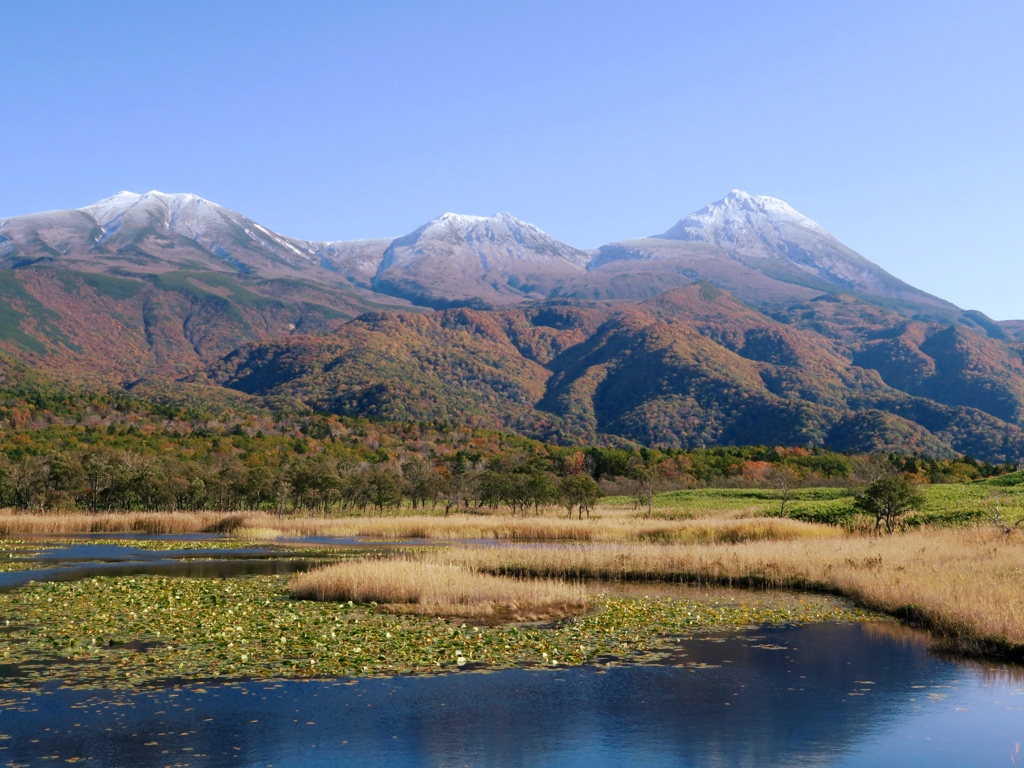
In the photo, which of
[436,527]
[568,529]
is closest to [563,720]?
[568,529]

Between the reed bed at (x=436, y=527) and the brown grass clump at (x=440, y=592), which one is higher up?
the brown grass clump at (x=440, y=592)

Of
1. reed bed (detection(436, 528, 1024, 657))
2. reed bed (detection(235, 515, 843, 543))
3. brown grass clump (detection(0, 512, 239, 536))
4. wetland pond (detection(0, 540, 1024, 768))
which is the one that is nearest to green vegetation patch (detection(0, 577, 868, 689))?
wetland pond (detection(0, 540, 1024, 768))

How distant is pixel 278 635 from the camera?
2719 cm

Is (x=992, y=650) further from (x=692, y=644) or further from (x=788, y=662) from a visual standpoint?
(x=692, y=644)

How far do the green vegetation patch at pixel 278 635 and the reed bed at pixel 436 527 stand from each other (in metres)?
23.4

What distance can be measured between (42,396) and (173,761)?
18619 centimetres

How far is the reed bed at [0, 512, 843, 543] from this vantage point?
60781 millimetres

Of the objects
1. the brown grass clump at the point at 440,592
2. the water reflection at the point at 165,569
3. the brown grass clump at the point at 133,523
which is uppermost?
the brown grass clump at the point at 440,592

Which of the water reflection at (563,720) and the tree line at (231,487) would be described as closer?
the water reflection at (563,720)

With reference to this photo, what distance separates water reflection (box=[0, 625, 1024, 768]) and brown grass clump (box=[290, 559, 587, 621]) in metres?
9.44

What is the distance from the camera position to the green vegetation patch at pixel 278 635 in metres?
23.1

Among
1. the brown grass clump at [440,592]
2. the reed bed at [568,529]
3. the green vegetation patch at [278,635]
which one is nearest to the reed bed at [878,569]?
the green vegetation patch at [278,635]

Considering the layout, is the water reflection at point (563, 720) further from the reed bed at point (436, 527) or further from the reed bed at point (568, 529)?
the reed bed at point (436, 527)

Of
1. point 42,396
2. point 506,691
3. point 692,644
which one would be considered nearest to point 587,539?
point 692,644
